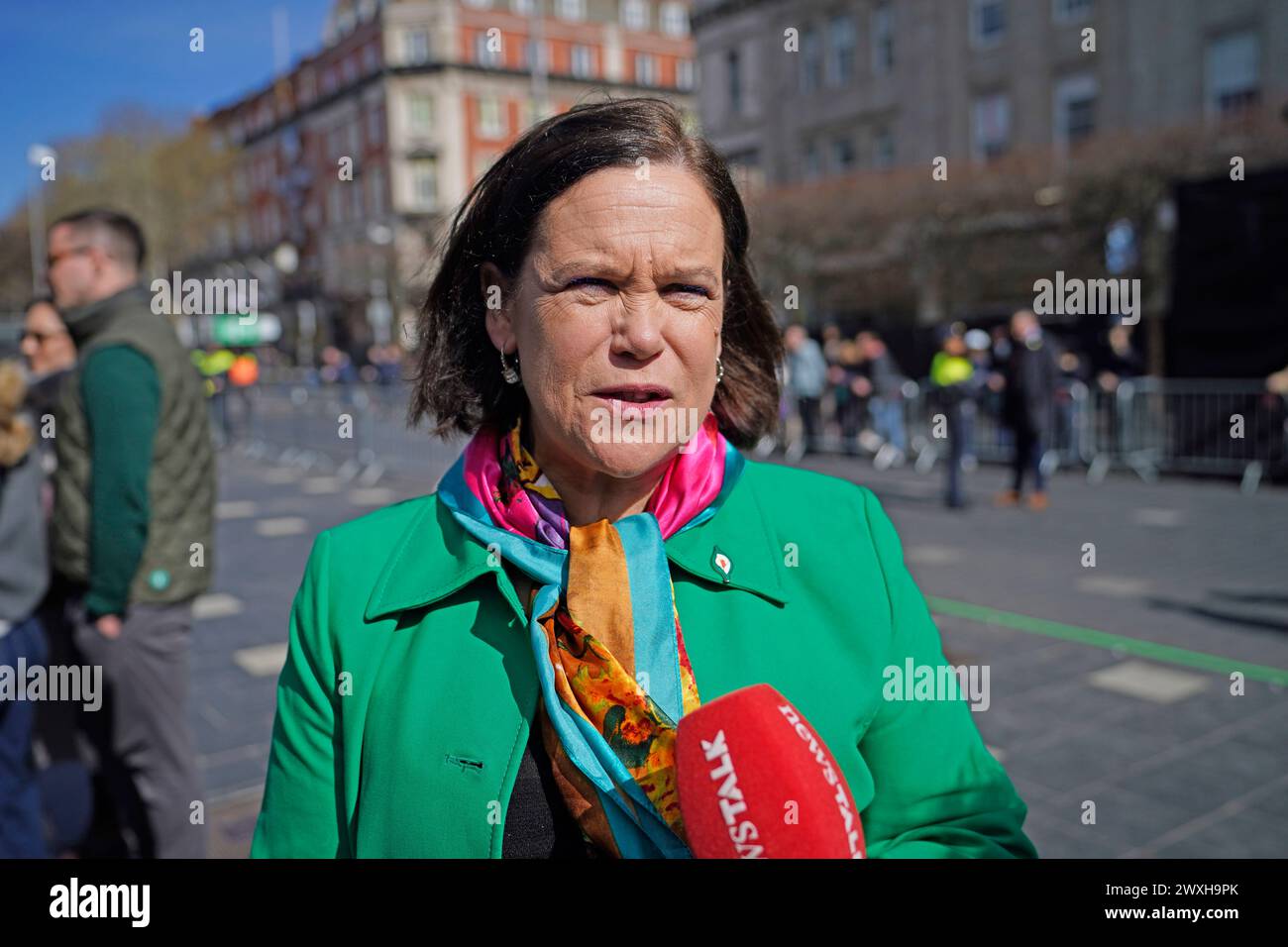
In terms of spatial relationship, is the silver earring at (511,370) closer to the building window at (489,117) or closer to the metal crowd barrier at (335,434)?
the metal crowd barrier at (335,434)

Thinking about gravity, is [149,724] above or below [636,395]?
below

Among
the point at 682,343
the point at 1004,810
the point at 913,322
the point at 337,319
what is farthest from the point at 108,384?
the point at 337,319

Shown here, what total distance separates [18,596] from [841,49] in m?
28.3

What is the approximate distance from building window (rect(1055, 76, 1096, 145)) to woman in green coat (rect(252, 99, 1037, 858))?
2485 centimetres

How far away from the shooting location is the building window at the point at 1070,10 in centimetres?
2364

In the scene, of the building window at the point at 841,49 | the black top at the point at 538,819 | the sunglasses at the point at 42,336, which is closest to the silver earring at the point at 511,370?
the black top at the point at 538,819

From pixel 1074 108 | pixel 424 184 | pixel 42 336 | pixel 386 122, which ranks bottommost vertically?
pixel 42 336

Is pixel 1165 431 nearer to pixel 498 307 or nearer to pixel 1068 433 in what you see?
pixel 1068 433

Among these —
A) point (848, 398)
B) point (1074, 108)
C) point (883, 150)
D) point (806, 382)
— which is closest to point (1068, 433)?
point (848, 398)

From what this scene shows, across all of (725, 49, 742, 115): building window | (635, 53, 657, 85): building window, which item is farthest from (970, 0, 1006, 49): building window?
(635, 53, 657, 85): building window

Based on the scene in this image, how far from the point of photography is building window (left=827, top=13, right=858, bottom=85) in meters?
27.8

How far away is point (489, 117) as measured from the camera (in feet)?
95.9

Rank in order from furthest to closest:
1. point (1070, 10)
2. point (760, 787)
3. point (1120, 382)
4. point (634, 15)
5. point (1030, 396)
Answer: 1. point (634, 15)
2. point (1070, 10)
3. point (1120, 382)
4. point (1030, 396)
5. point (760, 787)
